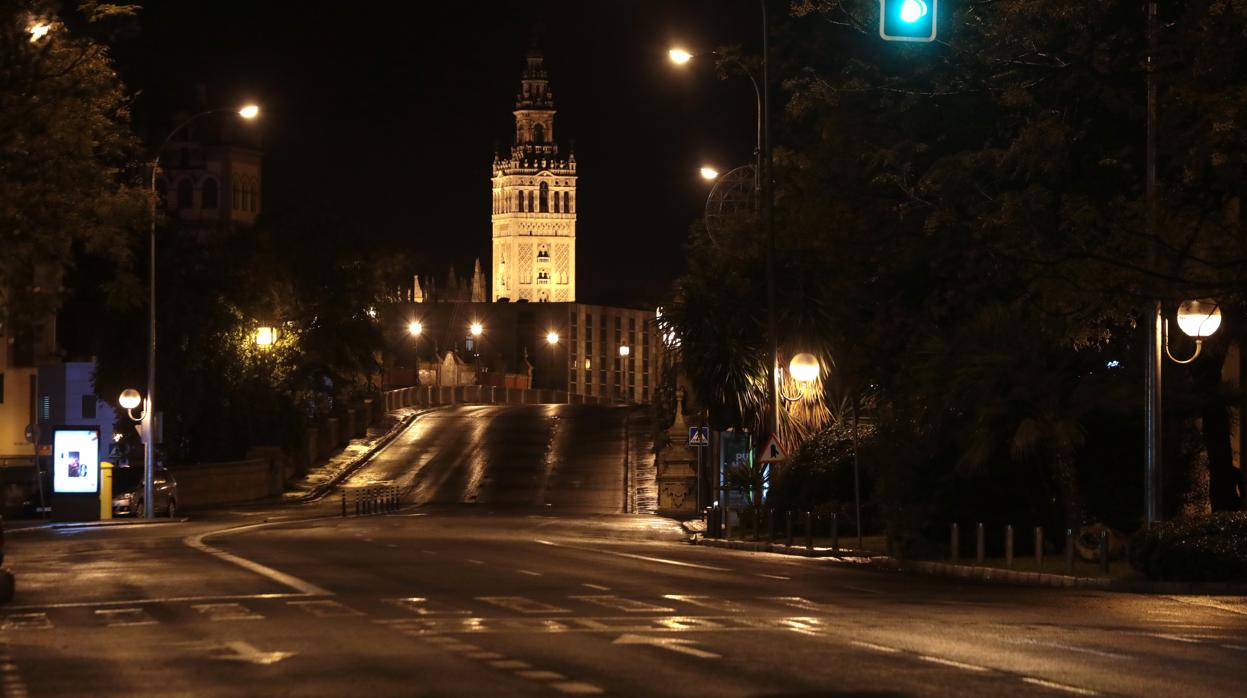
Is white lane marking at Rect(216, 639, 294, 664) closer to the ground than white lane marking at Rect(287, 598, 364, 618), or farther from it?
farther from it

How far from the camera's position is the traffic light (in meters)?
14.0

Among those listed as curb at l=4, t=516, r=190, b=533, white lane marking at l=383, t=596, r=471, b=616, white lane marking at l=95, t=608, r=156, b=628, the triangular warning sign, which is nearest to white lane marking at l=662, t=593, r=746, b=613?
white lane marking at l=383, t=596, r=471, b=616

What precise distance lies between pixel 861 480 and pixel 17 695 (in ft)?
95.3

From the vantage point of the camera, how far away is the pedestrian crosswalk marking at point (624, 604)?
1905cm

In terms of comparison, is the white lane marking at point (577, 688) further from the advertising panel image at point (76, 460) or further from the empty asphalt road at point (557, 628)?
the advertising panel image at point (76, 460)

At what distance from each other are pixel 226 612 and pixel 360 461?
201 ft

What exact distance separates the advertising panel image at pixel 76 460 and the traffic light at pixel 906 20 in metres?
36.2

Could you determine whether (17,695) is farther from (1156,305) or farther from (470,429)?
(470,429)

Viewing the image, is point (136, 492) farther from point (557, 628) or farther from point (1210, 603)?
point (557, 628)

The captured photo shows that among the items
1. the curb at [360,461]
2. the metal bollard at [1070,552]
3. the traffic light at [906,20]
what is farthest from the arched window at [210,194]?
the traffic light at [906,20]

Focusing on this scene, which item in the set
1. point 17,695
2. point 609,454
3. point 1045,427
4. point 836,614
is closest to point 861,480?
point 1045,427

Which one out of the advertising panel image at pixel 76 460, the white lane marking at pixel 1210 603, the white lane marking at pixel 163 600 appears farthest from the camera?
the advertising panel image at pixel 76 460

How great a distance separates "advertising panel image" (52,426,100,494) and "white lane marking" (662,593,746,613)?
2920 cm

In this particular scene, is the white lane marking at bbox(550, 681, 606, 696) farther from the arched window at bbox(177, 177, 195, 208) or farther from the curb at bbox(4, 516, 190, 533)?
the arched window at bbox(177, 177, 195, 208)
